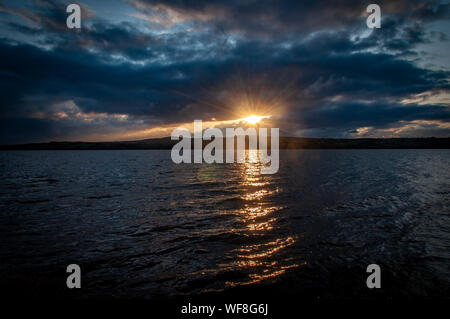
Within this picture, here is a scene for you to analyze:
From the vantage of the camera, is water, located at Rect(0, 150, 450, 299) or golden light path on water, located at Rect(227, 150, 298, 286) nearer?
water, located at Rect(0, 150, 450, 299)

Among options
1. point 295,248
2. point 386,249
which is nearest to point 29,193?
point 295,248

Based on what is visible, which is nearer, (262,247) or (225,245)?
(262,247)

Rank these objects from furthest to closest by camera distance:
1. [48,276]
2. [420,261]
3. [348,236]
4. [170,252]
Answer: [348,236]
[170,252]
[420,261]
[48,276]

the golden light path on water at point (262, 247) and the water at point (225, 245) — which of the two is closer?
the water at point (225, 245)

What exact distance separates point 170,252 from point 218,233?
334 cm
